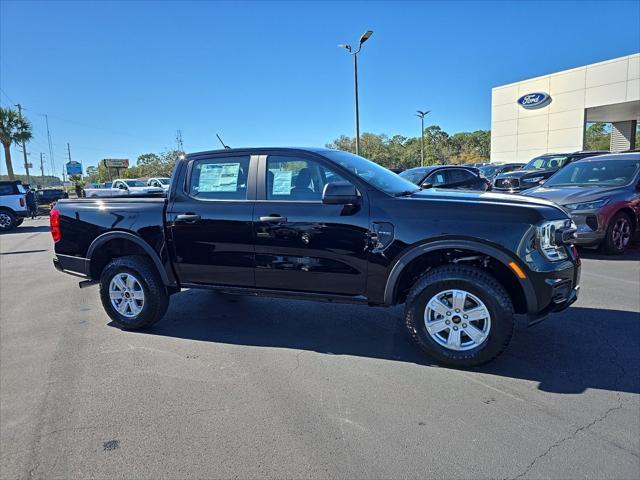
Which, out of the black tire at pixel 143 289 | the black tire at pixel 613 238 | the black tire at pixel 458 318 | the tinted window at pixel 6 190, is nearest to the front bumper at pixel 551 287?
the black tire at pixel 458 318

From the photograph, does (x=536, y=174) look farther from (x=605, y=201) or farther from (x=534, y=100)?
(x=534, y=100)

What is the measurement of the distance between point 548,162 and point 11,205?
20.1 metres

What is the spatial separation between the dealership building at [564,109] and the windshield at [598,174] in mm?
22395

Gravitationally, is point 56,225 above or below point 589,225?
above

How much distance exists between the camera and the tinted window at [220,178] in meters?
4.30

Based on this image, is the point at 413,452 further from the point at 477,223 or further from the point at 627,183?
the point at 627,183

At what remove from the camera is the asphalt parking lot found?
2500mm

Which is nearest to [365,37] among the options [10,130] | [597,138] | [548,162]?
[548,162]

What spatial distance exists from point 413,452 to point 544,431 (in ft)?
2.82

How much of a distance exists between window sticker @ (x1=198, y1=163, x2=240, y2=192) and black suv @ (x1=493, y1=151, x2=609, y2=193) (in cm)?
784

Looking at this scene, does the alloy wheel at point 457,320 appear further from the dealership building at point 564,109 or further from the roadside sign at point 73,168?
the roadside sign at point 73,168

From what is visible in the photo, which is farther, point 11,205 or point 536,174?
point 11,205

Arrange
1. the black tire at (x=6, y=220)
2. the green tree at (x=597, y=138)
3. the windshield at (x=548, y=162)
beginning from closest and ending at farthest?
the windshield at (x=548, y=162), the black tire at (x=6, y=220), the green tree at (x=597, y=138)

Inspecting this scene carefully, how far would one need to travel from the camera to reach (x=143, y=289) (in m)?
4.59
